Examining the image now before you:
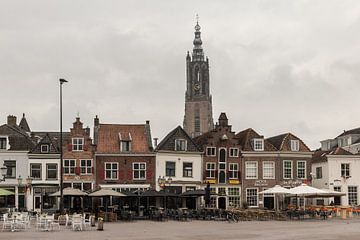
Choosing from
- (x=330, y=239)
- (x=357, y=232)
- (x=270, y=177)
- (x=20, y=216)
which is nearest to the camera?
(x=330, y=239)

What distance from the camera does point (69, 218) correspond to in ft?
131

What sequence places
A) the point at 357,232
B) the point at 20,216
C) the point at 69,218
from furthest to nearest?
the point at 69,218, the point at 20,216, the point at 357,232

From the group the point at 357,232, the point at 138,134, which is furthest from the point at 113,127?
the point at 357,232

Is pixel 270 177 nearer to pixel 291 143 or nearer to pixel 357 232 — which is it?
pixel 291 143

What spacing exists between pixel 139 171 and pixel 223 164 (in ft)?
27.0

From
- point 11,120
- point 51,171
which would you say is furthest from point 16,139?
point 11,120

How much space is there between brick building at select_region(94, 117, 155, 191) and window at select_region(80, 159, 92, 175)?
2.36ft

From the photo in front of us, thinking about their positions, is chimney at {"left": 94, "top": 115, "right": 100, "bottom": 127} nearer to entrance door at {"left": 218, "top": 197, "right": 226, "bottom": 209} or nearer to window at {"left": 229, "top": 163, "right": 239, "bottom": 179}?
window at {"left": 229, "top": 163, "right": 239, "bottom": 179}

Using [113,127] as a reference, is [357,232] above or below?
below

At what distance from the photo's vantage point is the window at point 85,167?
198 feet

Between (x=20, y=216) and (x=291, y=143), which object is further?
(x=291, y=143)

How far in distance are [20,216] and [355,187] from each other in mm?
40164

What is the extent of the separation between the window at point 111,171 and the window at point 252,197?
12.8m

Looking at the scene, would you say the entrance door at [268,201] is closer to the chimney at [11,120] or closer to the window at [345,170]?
the window at [345,170]
